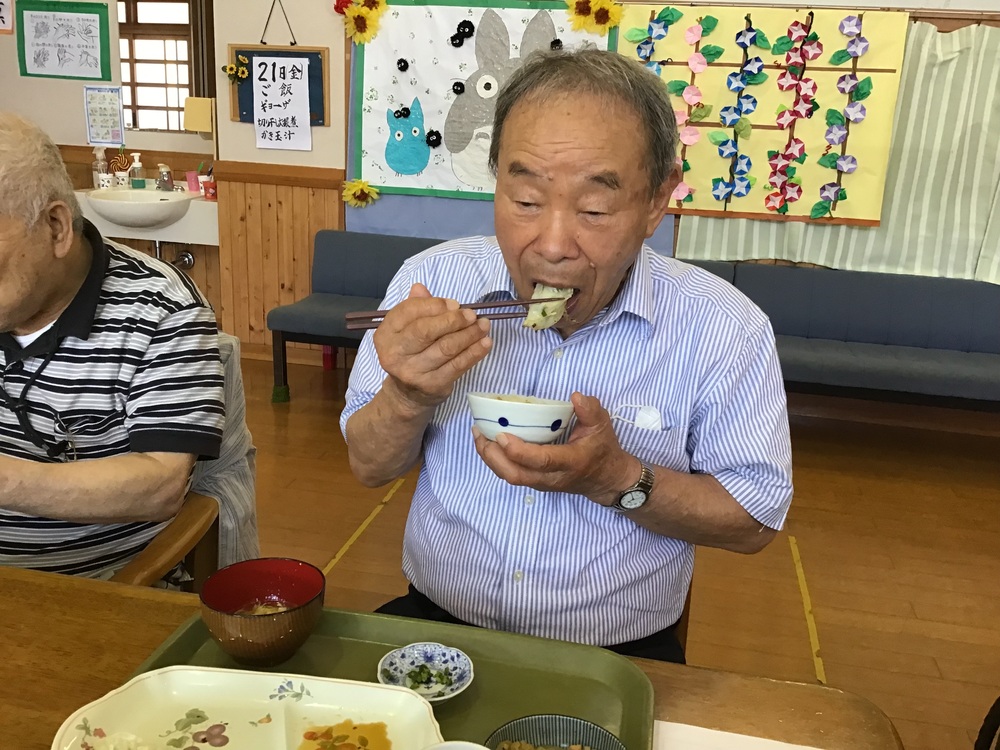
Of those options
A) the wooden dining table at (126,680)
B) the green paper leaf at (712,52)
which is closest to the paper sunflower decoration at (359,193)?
the green paper leaf at (712,52)

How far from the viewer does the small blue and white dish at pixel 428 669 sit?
2.85 feet

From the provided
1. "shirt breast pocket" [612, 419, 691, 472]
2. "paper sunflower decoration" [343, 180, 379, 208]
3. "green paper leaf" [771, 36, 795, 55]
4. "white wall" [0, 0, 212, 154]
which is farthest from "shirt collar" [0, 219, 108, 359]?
"white wall" [0, 0, 212, 154]

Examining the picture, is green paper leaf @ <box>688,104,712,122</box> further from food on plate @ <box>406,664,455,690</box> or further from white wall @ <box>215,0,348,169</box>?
food on plate @ <box>406,664,455,690</box>

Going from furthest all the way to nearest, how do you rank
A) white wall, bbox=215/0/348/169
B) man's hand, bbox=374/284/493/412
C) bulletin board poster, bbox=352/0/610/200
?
white wall, bbox=215/0/348/169, bulletin board poster, bbox=352/0/610/200, man's hand, bbox=374/284/493/412

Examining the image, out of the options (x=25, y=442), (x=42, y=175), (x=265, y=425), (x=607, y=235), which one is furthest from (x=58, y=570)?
(x=265, y=425)

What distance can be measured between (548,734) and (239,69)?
14.8 ft

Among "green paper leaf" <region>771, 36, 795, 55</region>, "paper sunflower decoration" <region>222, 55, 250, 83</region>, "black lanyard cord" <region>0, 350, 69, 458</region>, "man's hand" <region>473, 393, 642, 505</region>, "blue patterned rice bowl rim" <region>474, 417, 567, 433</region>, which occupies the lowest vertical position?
"black lanyard cord" <region>0, 350, 69, 458</region>

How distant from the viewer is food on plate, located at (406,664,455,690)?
877mm

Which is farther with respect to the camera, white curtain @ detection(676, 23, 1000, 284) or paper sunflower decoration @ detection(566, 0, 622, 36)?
paper sunflower decoration @ detection(566, 0, 622, 36)

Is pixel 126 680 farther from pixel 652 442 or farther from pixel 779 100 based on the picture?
pixel 779 100

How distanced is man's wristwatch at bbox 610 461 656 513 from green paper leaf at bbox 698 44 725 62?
3.44 m

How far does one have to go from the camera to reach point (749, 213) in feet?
13.6

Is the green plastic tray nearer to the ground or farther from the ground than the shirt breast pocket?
nearer to the ground

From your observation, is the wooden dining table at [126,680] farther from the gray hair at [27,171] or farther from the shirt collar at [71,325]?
the gray hair at [27,171]
